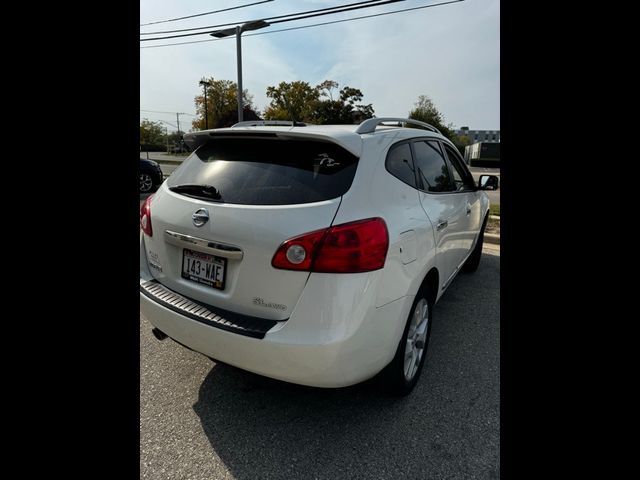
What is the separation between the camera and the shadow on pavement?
188 cm

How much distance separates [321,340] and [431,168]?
1.81 metres

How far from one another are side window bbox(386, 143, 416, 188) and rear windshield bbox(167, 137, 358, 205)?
341mm

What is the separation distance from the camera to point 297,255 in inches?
69.8

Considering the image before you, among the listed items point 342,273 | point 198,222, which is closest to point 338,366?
point 342,273

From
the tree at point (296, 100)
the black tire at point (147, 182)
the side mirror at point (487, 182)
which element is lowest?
the side mirror at point (487, 182)

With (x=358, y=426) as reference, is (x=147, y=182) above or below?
above

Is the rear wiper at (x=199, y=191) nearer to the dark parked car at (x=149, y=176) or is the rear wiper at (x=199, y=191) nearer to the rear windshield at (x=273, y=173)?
the rear windshield at (x=273, y=173)

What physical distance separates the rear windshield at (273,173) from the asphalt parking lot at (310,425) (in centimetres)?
102

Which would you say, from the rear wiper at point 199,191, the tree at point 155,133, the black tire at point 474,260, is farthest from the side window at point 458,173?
the tree at point 155,133

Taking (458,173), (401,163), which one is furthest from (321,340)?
(458,173)

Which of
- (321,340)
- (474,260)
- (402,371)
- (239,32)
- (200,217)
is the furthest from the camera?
(239,32)

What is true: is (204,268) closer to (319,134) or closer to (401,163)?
(319,134)

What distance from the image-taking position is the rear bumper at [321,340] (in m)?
1.74
